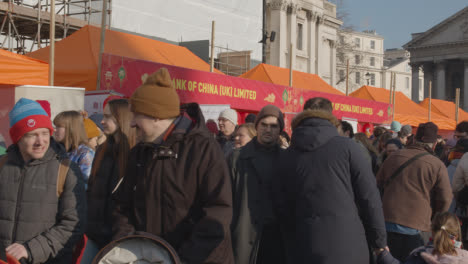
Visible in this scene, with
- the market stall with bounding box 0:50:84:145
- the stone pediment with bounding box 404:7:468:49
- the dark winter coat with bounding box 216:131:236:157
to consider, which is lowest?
the dark winter coat with bounding box 216:131:236:157

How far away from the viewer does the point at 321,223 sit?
3.37 m

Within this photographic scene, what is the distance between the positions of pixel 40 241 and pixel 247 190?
1431 mm

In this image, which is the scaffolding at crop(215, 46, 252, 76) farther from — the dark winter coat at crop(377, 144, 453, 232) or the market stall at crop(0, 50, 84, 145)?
the dark winter coat at crop(377, 144, 453, 232)

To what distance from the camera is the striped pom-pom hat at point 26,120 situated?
3.23 meters

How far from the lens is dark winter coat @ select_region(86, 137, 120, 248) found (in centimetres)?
348

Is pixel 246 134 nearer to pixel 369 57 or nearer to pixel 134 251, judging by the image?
pixel 134 251

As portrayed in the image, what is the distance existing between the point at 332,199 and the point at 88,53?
26.3ft

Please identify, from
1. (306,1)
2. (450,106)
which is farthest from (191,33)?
(306,1)

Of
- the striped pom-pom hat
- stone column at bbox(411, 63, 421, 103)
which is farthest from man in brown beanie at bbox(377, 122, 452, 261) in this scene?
stone column at bbox(411, 63, 421, 103)

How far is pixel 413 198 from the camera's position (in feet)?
15.7

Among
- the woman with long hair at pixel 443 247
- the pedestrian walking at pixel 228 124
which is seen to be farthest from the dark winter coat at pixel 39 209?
the pedestrian walking at pixel 228 124

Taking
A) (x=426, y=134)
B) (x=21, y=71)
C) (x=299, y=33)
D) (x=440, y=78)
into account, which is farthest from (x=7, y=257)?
(x=440, y=78)

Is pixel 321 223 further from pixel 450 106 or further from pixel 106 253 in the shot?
pixel 450 106

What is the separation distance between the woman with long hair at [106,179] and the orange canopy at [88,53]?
650 centimetres
